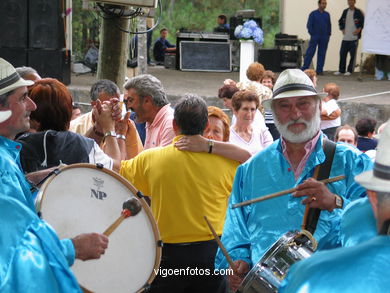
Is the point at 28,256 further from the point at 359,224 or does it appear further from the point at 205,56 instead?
the point at 205,56

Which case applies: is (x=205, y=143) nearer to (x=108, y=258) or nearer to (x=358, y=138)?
(x=108, y=258)

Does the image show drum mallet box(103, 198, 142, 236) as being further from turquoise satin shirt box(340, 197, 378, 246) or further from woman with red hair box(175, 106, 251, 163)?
turquoise satin shirt box(340, 197, 378, 246)

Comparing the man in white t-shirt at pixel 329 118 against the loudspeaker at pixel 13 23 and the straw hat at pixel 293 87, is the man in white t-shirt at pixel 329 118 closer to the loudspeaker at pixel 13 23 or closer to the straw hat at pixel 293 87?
the loudspeaker at pixel 13 23

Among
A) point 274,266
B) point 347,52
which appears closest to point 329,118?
point 274,266

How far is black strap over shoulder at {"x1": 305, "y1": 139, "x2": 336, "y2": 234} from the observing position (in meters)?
Result: 4.27

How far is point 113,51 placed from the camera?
33.9 feet

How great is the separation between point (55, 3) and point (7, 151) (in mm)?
9974

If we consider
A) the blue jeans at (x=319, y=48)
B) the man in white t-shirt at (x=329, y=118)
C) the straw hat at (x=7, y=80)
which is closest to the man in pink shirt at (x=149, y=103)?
the straw hat at (x=7, y=80)

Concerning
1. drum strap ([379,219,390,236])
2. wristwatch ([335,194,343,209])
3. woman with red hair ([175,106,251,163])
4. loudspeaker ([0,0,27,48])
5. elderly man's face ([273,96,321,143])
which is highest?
loudspeaker ([0,0,27,48])

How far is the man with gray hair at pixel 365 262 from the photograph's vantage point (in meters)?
2.34

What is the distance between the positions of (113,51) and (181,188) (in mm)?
5336

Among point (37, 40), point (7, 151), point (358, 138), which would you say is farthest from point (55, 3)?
point (7, 151)

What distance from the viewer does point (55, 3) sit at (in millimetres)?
13578

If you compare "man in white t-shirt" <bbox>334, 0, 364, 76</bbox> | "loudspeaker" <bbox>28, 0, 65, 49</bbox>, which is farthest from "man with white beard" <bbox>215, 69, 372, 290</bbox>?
"man in white t-shirt" <bbox>334, 0, 364, 76</bbox>
